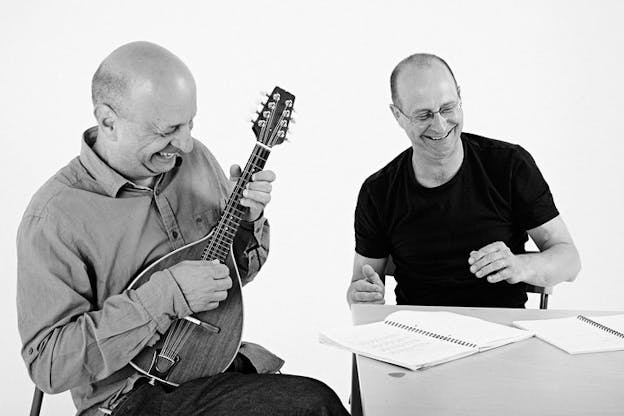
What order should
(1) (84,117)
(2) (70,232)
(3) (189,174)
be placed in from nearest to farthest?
(2) (70,232)
(3) (189,174)
(1) (84,117)

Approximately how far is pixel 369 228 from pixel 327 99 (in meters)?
1.34

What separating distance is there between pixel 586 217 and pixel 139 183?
8.27 ft

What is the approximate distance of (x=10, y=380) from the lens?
10.7ft

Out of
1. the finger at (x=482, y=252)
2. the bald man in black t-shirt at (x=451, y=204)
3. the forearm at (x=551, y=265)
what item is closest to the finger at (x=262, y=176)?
the finger at (x=482, y=252)

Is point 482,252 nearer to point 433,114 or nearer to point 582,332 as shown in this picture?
point 582,332

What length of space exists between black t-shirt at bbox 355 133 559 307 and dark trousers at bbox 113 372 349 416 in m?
0.70

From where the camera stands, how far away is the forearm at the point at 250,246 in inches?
78.8

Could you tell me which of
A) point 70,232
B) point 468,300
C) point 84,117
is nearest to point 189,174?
point 70,232

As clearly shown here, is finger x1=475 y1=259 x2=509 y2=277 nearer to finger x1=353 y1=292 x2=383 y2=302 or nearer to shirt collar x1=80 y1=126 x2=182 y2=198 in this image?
finger x1=353 y1=292 x2=383 y2=302

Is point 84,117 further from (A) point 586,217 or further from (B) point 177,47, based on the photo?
(A) point 586,217

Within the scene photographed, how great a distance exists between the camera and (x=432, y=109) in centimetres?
230

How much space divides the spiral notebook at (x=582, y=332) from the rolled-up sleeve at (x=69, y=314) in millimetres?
790

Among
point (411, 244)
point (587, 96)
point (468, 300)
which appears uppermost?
point (587, 96)

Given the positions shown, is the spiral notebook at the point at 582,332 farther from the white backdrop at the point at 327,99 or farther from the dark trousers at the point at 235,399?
the white backdrop at the point at 327,99
